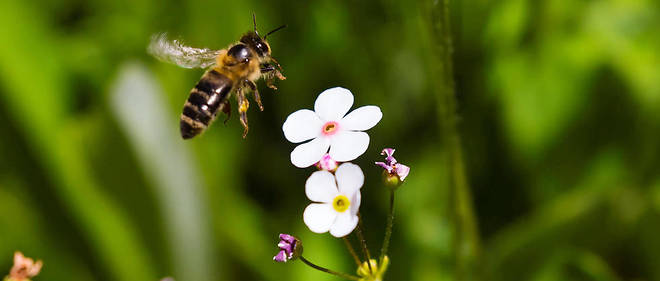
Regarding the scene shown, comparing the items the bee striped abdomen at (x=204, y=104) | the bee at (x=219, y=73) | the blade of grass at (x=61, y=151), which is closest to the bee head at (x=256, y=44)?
the bee at (x=219, y=73)

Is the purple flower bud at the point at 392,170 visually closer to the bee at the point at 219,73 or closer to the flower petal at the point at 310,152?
the flower petal at the point at 310,152

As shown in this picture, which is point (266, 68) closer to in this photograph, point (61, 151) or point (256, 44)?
point (256, 44)

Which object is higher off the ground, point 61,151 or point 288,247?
point 61,151

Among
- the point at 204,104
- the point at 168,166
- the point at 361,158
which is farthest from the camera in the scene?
the point at 361,158

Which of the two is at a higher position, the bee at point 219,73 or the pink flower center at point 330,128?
the bee at point 219,73

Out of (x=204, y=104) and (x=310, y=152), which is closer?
(x=310, y=152)

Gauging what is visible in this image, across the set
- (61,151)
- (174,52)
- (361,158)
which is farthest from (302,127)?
(61,151)

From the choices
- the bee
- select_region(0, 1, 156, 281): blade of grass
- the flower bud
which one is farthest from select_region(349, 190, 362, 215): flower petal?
select_region(0, 1, 156, 281): blade of grass
